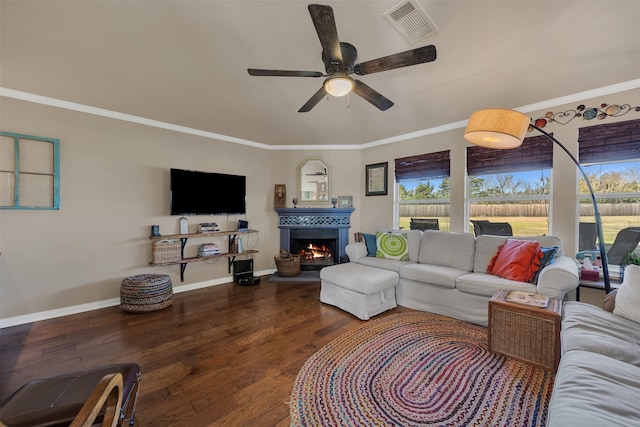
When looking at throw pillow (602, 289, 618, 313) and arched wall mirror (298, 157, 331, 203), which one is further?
arched wall mirror (298, 157, 331, 203)

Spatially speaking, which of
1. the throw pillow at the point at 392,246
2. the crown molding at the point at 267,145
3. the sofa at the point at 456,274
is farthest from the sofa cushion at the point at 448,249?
the crown molding at the point at 267,145

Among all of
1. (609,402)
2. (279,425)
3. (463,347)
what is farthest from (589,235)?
(279,425)

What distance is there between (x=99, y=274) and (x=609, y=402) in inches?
172

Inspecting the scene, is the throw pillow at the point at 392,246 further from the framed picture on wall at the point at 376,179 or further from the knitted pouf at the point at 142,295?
the knitted pouf at the point at 142,295

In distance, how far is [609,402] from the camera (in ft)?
3.22

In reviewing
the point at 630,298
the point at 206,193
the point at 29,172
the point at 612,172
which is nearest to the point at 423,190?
the point at 612,172

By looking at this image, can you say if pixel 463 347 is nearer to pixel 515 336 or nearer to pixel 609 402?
pixel 515 336

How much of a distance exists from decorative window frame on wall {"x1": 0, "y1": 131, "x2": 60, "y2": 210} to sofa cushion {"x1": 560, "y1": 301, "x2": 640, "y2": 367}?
15.4ft

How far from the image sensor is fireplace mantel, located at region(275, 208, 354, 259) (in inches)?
183

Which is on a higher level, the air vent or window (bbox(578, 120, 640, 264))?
the air vent

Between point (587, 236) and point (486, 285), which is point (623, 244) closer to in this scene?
point (587, 236)

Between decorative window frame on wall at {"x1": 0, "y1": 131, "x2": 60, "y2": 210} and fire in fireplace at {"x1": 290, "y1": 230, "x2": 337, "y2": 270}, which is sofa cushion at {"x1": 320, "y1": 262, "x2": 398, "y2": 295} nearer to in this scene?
fire in fireplace at {"x1": 290, "y1": 230, "x2": 337, "y2": 270}

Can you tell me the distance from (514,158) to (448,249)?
56.0 inches

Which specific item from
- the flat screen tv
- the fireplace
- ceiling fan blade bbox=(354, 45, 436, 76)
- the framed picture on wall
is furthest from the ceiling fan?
the fireplace
